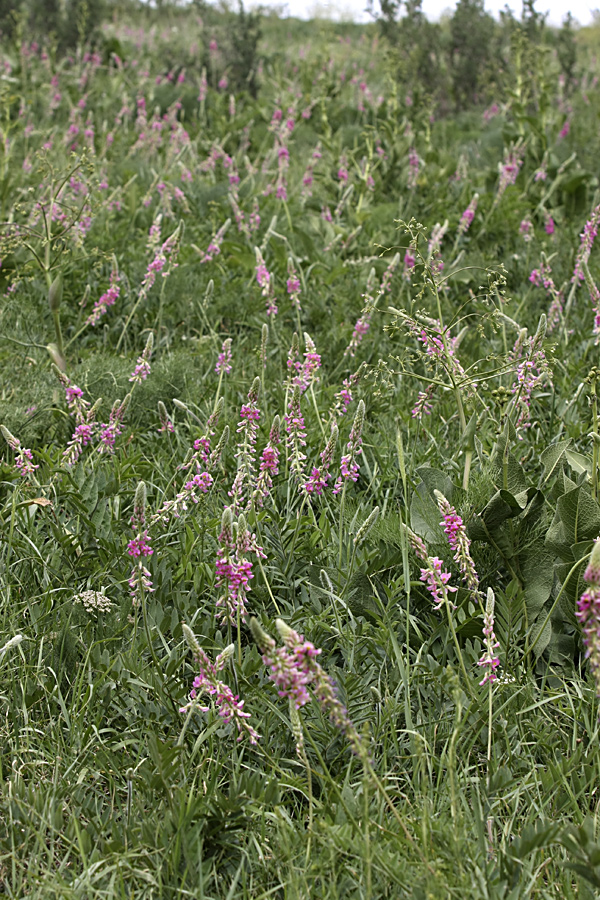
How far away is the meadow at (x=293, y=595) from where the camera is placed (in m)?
1.71

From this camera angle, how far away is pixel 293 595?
248 centimetres

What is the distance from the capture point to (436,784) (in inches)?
77.8

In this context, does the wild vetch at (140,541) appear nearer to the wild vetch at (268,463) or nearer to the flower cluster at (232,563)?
the flower cluster at (232,563)

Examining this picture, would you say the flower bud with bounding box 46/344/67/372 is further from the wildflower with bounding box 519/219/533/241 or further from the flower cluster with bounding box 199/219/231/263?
the wildflower with bounding box 519/219/533/241

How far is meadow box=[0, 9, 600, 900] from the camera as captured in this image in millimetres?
1715

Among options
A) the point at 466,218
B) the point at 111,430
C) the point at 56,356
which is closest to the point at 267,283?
the point at 56,356

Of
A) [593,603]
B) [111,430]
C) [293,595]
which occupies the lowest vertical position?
[293,595]

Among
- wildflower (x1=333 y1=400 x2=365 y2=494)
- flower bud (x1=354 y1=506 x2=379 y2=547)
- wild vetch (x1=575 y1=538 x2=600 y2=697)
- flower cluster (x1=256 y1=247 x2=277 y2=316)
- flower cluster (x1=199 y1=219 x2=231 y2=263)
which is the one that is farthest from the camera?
flower cluster (x1=199 y1=219 x2=231 y2=263)

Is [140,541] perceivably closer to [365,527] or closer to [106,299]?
[365,527]

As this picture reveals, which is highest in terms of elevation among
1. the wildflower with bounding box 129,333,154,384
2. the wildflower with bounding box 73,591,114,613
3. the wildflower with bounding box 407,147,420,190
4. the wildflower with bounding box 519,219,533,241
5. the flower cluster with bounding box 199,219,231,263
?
the wildflower with bounding box 407,147,420,190

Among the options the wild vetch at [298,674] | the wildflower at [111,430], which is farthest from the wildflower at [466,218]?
the wild vetch at [298,674]

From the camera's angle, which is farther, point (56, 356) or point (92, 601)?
point (56, 356)

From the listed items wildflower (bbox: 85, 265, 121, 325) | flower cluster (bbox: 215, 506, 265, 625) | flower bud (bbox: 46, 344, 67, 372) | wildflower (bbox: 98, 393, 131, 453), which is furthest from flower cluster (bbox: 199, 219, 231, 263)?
flower cluster (bbox: 215, 506, 265, 625)

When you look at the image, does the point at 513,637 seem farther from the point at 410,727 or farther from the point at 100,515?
the point at 100,515
